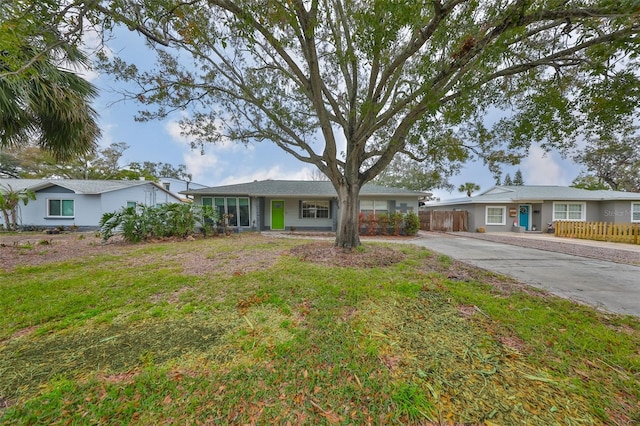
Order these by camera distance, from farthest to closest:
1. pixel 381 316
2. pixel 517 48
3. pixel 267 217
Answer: pixel 267 217 < pixel 517 48 < pixel 381 316

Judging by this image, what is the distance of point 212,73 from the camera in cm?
692

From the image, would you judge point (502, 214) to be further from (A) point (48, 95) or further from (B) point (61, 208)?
(B) point (61, 208)

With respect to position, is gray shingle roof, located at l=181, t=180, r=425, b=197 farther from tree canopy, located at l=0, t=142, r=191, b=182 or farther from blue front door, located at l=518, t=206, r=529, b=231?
tree canopy, located at l=0, t=142, r=191, b=182

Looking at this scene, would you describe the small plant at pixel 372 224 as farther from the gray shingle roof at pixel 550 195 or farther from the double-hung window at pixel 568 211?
the double-hung window at pixel 568 211

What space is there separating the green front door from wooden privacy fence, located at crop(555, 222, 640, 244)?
53.3 ft

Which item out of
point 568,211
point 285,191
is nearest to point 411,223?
point 285,191

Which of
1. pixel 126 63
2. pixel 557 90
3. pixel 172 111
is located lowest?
pixel 557 90

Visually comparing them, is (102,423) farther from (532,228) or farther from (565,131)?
(532,228)

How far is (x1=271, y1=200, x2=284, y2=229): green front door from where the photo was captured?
46.4 feet

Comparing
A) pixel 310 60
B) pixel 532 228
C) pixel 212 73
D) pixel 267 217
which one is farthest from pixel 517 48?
pixel 532 228

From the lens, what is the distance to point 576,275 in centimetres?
501

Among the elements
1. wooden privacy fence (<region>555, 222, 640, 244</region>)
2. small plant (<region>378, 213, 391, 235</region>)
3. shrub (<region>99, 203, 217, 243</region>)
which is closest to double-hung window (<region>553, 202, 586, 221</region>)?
wooden privacy fence (<region>555, 222, 640, 244</region>)

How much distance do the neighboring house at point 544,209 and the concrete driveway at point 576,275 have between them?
924 cm

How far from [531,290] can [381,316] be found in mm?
3094
